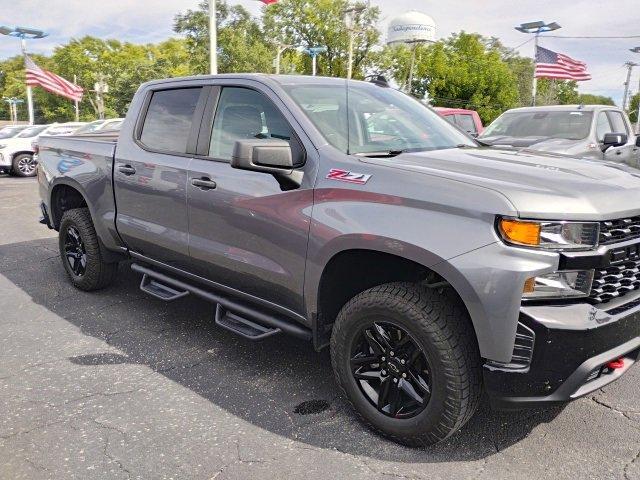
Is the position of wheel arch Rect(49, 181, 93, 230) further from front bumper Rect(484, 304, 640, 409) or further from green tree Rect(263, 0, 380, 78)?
green tree Rect(263, 0, 380, 78)

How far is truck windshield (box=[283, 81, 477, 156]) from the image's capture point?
309 centimetres

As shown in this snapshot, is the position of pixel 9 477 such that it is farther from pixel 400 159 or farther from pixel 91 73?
pixel 91 73

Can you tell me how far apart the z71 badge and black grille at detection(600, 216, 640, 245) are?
1.05 metres

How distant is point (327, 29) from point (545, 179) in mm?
50254

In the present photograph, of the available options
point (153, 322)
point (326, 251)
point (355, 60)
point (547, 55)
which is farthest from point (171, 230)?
point (355, 60)

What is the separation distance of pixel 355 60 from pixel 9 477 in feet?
171

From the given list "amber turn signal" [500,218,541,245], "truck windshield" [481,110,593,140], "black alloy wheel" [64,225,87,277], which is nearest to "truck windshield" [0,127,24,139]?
"black alloy wheel" [64,225,87,277]

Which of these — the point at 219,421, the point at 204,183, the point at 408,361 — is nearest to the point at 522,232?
the point at 408,361

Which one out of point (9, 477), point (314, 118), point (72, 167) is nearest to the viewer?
point (9, 477)

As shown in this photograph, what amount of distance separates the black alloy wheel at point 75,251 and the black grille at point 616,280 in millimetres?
4118

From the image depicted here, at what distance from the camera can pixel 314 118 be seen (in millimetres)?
3109

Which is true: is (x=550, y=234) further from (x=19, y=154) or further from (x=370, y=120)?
(x=19, y=154)

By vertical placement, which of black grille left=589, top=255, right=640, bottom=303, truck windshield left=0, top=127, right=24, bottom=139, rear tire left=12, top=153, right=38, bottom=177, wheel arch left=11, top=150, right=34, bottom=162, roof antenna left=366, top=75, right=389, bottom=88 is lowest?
rear tire left=12, top=153, right=38, bottom=177

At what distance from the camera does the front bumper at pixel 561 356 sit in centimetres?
220
